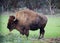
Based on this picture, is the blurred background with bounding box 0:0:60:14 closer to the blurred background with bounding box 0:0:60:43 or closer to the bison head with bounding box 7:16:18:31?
the blurred background with bounding box 0:0:60:43

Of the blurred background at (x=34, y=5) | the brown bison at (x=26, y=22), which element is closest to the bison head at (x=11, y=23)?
the brown bison at (x=26, y=22)

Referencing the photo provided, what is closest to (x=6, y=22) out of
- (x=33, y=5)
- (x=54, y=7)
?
(x=33, y=5)

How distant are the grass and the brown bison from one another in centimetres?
5

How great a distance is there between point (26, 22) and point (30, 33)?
0.47 ft

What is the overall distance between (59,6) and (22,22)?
490mm

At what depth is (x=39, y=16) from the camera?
3.70m

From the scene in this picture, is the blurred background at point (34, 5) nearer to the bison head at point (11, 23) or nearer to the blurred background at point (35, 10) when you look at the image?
the blurred background at point (35, 10)

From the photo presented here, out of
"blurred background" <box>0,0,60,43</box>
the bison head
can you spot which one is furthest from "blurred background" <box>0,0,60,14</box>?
the bison head

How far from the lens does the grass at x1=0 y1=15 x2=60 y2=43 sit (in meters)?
3.67

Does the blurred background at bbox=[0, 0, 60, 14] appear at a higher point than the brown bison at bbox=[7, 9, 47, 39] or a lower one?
higher

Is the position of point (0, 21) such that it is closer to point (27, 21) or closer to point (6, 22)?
point (6, 22)

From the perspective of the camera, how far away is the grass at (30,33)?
3.67 m

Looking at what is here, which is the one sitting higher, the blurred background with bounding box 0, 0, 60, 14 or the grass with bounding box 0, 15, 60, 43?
the blurred background with bounding box 0, 0, 60, 14

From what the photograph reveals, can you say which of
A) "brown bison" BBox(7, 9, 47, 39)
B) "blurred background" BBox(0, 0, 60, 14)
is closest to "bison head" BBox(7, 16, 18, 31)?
"brown bison" BBox(7, 9, 47, 39)
